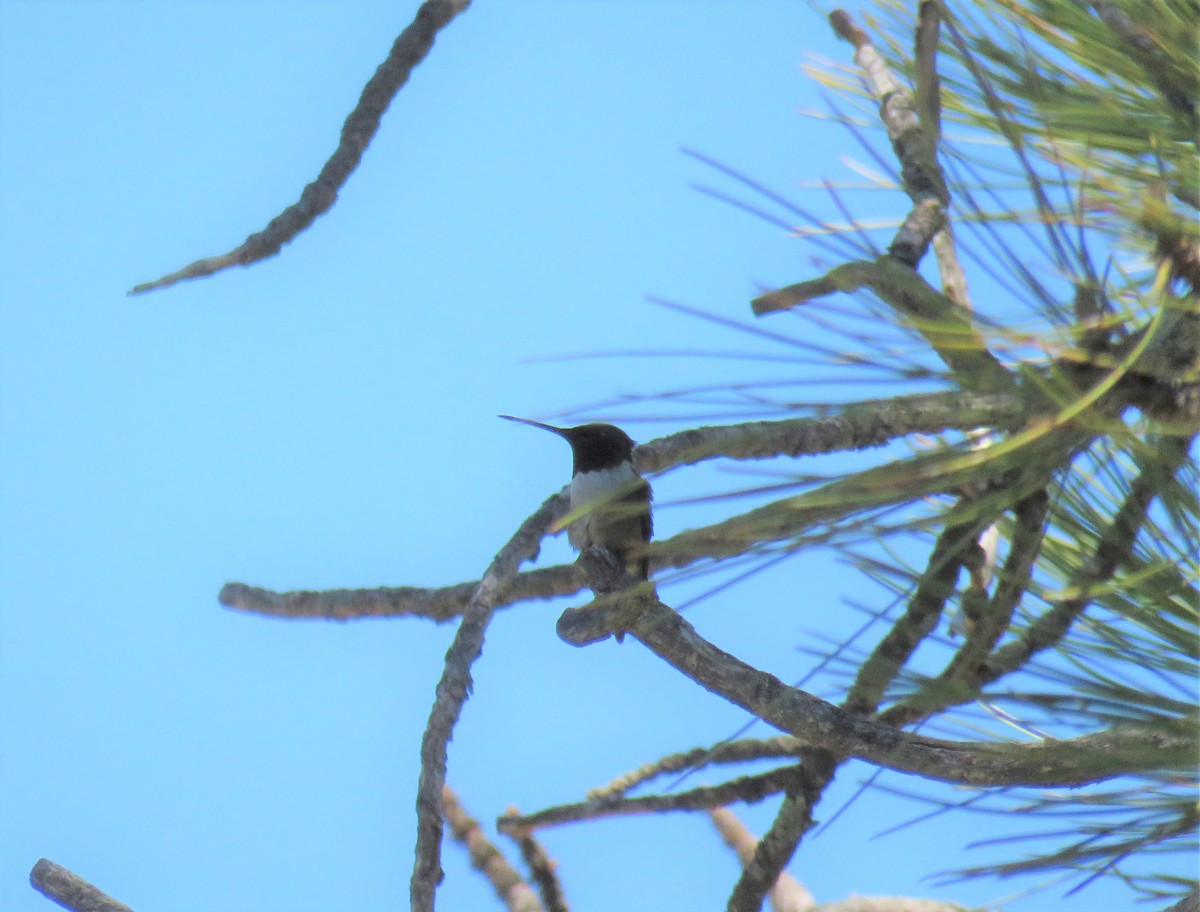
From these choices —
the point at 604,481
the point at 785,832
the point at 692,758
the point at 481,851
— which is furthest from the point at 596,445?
the point at 785,832

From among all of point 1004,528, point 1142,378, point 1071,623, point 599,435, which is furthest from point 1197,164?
point 599,435

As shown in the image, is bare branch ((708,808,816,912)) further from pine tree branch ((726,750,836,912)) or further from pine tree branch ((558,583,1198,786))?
pine tree branch ((558,583,1198,786))

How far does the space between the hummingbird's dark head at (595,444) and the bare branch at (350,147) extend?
1200mm

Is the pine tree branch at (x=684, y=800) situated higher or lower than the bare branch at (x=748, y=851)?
lower

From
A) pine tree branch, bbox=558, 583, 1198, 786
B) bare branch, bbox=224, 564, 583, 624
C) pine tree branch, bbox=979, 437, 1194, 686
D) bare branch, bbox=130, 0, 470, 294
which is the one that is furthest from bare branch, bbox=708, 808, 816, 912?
bare branch, bbox=130, 0, 470, 294

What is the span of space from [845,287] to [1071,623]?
50 cm

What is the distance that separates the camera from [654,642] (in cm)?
138

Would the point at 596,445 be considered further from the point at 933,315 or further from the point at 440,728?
the point at 933,315

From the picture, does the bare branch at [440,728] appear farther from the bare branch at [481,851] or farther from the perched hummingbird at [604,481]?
the bare branch at [481,851]

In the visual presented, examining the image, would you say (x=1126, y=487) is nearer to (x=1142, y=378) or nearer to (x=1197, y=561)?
(x=1197, y=561)

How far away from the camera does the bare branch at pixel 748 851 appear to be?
280 cm

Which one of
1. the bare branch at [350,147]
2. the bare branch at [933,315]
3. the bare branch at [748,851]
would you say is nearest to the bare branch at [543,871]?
the bare branch at [748,851]

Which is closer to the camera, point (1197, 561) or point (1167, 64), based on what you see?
point (1167, 64)

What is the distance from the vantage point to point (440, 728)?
4.83 feet
